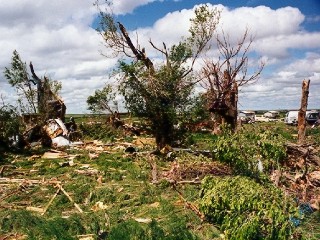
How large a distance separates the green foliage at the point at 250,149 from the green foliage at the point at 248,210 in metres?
1.83

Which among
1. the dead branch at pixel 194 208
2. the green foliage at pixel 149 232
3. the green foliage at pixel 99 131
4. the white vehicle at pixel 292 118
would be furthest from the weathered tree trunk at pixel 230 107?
the white vehicle at pixel 292 118

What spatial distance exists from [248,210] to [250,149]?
3.10m

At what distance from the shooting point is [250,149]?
34.4ft

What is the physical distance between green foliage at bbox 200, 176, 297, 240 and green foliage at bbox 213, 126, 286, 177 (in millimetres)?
1830

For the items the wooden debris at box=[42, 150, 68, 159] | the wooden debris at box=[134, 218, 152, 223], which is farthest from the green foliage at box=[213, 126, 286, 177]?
the wooden debris at box=[42, 150, 68, 159]

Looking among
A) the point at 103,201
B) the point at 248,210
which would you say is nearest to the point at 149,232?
the point at 248,210

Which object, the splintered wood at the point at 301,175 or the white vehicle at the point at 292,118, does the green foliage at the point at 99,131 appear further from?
the white vehicle at the point at 292,118

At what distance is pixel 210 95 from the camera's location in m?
27.9

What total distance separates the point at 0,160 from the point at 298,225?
48.2 ft

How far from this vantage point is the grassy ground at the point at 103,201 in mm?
8148

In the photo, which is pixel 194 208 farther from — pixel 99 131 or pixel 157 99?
pixel 99 131

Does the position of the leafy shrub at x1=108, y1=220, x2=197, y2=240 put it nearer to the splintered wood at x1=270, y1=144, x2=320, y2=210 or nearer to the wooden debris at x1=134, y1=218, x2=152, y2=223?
the wooden debris at x1=134, y1=218, x2=152, y2=223

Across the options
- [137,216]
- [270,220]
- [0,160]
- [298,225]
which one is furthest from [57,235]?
[0,160]

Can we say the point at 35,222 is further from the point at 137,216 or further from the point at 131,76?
the point at 131,76
